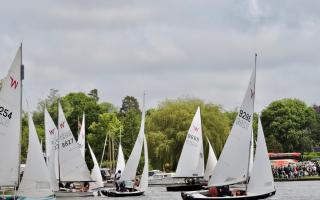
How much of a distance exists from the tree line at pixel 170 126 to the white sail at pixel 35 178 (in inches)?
1013

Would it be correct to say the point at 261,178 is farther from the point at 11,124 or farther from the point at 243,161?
the point at 11,124

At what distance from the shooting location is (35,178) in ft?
141

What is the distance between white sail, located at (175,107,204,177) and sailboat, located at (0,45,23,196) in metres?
38.2

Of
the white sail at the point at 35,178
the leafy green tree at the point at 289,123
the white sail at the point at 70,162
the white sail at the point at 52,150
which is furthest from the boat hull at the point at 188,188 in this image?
the leafy green tree at the point at 289,123

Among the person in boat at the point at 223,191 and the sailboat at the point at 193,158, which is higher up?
the sailboat at the point at 193,158

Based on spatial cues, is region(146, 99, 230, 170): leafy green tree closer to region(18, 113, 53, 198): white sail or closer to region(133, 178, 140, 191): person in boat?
region(133, 178, 140, 191): person in boat

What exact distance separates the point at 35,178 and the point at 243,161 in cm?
1487

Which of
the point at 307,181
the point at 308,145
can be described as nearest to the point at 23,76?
the point at 307,181

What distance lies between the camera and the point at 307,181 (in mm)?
95250

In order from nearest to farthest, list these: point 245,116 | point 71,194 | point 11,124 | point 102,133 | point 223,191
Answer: point 11,124
point 245,116
point 223,191
point 71,194
point 102,133

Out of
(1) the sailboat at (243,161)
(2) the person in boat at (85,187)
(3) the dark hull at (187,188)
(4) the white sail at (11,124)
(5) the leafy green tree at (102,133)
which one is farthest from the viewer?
(5) the leafy green tree at (102,133)

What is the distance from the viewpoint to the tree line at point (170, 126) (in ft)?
351

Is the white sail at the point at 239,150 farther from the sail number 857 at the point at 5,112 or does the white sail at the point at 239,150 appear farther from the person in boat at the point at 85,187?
the person in boat at the point at 85,187

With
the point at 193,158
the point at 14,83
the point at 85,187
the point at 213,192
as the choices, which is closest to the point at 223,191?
the point at 213,192
